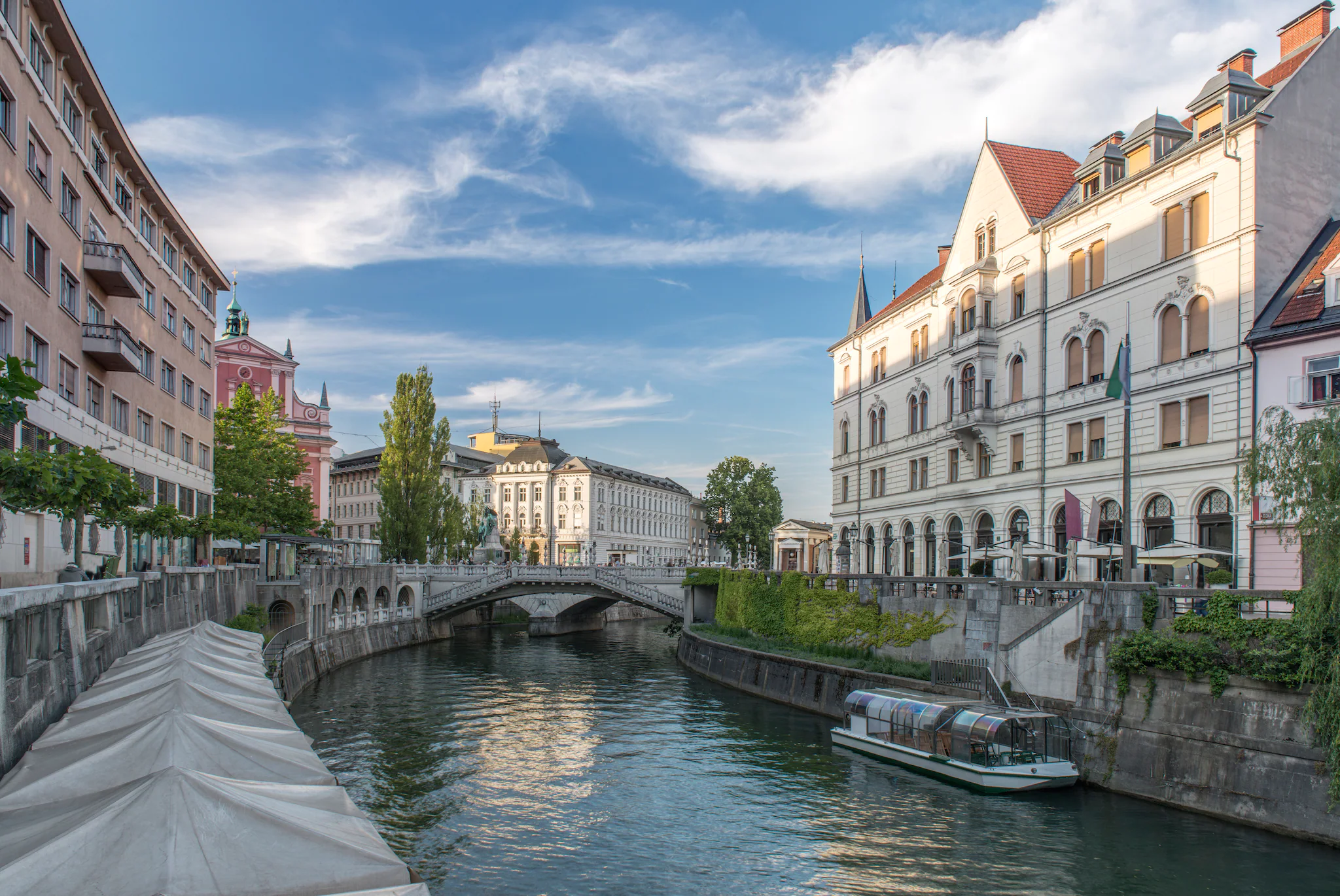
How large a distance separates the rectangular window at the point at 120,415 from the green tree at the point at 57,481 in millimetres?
19194

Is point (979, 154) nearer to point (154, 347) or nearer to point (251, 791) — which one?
point (154, 347)

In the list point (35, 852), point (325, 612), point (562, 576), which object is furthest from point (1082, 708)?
point (562, 576)

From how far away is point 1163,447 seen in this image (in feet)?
121

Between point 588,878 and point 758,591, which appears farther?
point 758,591

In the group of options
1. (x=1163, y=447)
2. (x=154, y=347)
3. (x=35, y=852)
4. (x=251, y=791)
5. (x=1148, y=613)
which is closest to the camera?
(x=35, y=852)

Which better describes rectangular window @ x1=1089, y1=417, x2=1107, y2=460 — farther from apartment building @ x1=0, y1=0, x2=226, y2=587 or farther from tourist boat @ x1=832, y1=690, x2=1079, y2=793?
apartment building @ x1=0, y1=0, x2=226, y2=587

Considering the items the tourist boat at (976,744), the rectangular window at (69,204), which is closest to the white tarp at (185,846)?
the tourist boat at (976,744)

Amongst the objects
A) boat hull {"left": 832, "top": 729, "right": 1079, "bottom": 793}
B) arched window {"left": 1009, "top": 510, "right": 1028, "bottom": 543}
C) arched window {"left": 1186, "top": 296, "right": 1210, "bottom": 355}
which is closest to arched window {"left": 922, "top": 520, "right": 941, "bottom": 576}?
arched window {"left": 1009, "top": 510, "right": 1028, "bottom": 543}

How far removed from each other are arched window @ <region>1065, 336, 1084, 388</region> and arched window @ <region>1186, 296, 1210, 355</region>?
566cm

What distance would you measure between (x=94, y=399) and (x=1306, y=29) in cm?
4712

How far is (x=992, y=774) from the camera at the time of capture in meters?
24.7

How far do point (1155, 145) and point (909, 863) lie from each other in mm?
30312

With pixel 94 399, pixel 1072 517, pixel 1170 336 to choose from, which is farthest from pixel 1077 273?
pixel 94 399

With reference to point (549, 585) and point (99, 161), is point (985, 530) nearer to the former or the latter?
point (549, 585)
